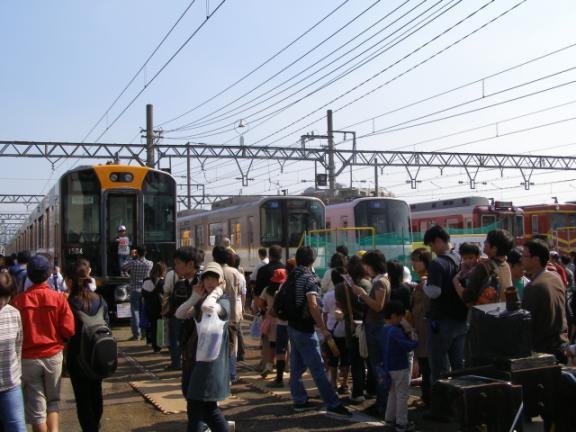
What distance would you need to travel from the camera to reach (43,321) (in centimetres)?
543

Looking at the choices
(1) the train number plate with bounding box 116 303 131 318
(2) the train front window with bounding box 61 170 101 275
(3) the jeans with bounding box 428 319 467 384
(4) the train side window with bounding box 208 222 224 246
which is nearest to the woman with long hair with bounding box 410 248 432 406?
(3) the jeans with bounding box 428 319 467 384

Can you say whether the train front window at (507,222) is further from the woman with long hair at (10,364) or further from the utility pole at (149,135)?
the woman with long hair at (10,364)

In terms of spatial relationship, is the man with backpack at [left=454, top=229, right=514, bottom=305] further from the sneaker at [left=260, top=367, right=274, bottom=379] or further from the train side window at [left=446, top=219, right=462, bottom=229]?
the train side window at [left=446, top=219, right=462, bottom=229]

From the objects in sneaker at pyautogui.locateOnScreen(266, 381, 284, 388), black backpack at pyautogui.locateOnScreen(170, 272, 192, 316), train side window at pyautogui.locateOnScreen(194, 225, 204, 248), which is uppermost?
train side window at pyautogui.locateOnScreen(194, 225, 204, 248)

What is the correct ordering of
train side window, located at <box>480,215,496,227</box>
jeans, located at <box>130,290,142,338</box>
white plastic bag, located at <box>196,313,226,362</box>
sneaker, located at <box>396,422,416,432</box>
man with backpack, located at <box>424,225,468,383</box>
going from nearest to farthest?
white plastic bag, located at <box>196,313,226,362</box>, sneaker, located at <box>396,422,416,432</box>, man with backpack, located at <box>424,225,468,383</box>, jeans, located at <box>130,290,142,338</box>, train side window, located at <box>480,215,496,227</box>

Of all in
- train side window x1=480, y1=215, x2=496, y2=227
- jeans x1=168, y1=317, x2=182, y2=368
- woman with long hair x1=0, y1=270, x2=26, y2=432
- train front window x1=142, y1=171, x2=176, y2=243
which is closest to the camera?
woman with long hair x1=0, y1=270, x2=26, y2=432

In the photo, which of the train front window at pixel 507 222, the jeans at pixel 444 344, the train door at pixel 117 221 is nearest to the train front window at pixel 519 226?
the train front window at pixel 507 222

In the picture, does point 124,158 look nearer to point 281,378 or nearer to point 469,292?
point 281,378

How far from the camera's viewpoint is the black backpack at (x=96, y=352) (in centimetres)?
558

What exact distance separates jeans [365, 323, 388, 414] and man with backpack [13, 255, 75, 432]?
9.83 feet

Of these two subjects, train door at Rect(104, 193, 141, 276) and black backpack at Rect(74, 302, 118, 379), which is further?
train door at Rect(104, 193, 141, 276)

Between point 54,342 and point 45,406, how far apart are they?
0.51m

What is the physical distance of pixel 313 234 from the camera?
20.0m

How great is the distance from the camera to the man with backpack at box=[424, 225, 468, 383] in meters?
6.67
